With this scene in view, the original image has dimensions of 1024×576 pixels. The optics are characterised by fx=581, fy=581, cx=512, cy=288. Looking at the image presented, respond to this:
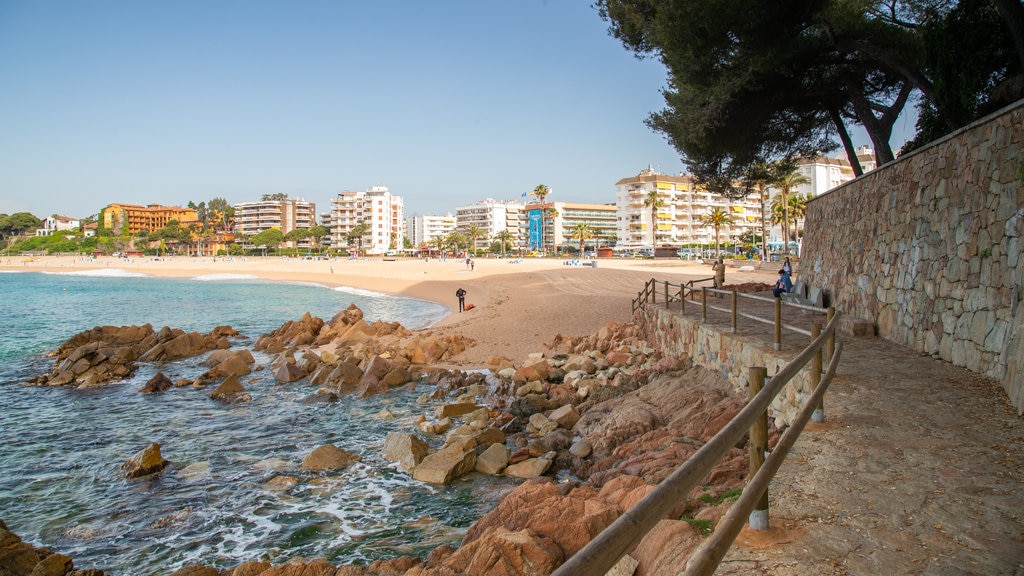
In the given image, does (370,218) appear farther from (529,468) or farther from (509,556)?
(509,556)

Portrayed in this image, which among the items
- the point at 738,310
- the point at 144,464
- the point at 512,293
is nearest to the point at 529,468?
the point at 738,310

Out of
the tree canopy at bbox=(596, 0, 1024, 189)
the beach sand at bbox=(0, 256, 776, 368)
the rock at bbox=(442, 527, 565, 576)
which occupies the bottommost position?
the rock at bbox=(442, 527, 565, 576)

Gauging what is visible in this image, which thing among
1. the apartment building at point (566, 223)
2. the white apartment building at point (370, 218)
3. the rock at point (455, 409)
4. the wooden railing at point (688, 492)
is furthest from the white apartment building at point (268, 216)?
the wooden railing at point (688, 492)

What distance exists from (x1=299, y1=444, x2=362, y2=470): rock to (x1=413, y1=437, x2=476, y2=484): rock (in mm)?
1273

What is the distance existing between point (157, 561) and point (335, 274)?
191 feet

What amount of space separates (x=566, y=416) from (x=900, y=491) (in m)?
6.60

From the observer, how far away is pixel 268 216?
14250 cm

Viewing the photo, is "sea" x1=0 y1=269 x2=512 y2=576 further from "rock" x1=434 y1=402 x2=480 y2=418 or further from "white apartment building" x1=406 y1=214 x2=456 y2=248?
"white apartment building" x1=406 y1=214 x2=456 y2=248

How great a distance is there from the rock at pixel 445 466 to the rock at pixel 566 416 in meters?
2.10

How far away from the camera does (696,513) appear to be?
14.4 ft

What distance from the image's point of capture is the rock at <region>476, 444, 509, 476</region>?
8.04m

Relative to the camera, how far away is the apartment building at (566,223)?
135 meters

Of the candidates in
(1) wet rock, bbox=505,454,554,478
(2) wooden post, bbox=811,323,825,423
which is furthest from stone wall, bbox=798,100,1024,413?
(1) wet rock, bbox=505,454,554,478

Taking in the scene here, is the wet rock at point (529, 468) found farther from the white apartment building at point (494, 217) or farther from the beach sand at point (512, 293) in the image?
the white apartment building at point (494, 217)
